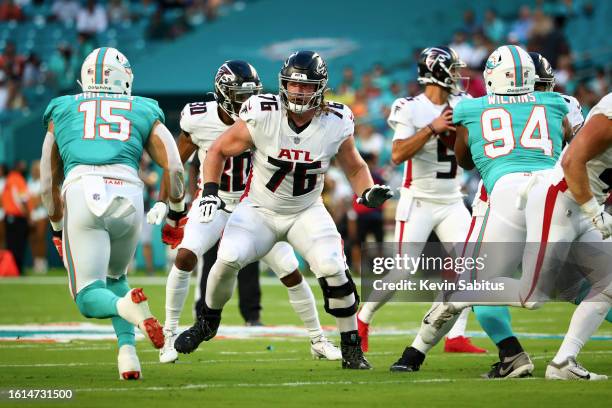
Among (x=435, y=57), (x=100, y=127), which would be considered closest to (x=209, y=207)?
(x=100, y=127)

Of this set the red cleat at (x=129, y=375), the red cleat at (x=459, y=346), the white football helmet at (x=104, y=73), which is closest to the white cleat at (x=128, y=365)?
the red cleat at (x=129, y=375)

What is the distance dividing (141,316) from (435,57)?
3922 mm

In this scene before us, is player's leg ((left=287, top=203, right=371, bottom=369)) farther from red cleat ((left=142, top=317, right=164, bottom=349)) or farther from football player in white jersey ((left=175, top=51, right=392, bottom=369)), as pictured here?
red cleat ((left=142, top=317, right=164, bottom=349))

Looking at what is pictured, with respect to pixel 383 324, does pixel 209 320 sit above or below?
above

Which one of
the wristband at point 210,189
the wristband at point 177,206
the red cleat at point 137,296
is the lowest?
the red cleat at point 137,296

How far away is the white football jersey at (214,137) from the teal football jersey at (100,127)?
5.67ft

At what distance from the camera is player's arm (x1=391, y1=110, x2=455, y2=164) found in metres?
8.94

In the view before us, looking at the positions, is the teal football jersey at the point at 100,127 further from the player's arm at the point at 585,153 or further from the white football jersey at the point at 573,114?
the white football jersey at the point at 573,114

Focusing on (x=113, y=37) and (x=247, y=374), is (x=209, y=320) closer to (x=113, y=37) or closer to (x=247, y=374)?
(x=247, y=374)

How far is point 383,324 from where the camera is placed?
11719 mm

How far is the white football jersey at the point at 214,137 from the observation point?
9078 millimetres

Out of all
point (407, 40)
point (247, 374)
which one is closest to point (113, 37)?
point (407, 40)

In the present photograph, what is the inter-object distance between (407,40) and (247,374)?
16985 millimetres

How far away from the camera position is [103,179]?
277 inches
